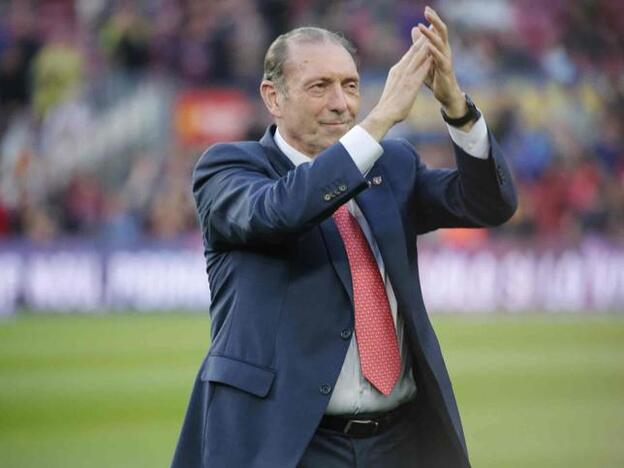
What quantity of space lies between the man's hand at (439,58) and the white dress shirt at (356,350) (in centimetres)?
13

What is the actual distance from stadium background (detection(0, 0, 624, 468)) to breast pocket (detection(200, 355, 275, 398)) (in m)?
8.23

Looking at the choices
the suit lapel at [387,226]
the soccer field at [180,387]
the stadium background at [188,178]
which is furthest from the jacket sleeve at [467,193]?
the stadium background at [188,178]

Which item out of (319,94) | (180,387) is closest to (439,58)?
(319,94)

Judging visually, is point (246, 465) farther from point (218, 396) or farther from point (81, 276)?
point (81, 276)

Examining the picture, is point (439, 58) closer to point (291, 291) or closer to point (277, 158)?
point (277, 158)

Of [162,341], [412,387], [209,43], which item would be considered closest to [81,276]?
[162,341]

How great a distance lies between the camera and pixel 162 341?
14641 millimetres

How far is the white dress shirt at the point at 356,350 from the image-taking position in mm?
3504

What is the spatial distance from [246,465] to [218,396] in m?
0.21

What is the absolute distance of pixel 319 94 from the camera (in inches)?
147

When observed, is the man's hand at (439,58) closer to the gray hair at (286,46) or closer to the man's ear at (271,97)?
the gray hair at (286,46)

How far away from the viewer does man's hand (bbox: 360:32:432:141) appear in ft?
11.5

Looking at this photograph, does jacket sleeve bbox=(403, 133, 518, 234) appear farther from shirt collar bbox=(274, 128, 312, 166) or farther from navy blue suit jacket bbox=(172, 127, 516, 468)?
shirt collar bbox=(274, 128, 312, 166)

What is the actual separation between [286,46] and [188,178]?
1451 centimetres
